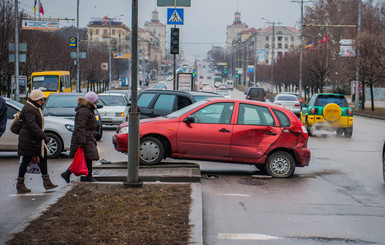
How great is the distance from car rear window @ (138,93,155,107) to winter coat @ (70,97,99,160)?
7005mm

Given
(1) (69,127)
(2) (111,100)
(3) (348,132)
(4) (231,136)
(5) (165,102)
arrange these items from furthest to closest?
(2) (111,100), (3) (348,132), (5) (165,102), (1) (69,127), (4) (231,136)

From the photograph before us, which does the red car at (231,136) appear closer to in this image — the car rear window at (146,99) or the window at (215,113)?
the window at (215,113)

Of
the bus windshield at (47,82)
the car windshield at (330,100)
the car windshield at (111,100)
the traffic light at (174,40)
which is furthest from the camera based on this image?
the bus windshield at (47,82)

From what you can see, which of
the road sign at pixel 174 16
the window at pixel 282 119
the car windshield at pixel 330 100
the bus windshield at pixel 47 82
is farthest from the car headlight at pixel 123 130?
the bus windshield at pixel 47 82

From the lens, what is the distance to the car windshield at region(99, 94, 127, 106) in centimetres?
2580

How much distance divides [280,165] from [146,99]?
20.5 ft

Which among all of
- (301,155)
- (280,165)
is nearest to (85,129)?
(280,165)

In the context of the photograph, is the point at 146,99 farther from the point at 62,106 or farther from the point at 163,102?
the point at 62,106

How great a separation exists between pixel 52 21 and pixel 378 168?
26.6 meters

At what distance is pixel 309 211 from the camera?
27.6 feet

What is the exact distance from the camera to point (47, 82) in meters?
44.6

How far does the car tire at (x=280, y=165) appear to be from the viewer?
38.1ft

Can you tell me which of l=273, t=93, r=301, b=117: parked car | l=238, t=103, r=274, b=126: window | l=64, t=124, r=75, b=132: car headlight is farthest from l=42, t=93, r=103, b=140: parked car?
l=273, t=93, r=301, b=117: parked car

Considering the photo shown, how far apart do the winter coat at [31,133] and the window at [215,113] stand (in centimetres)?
349
